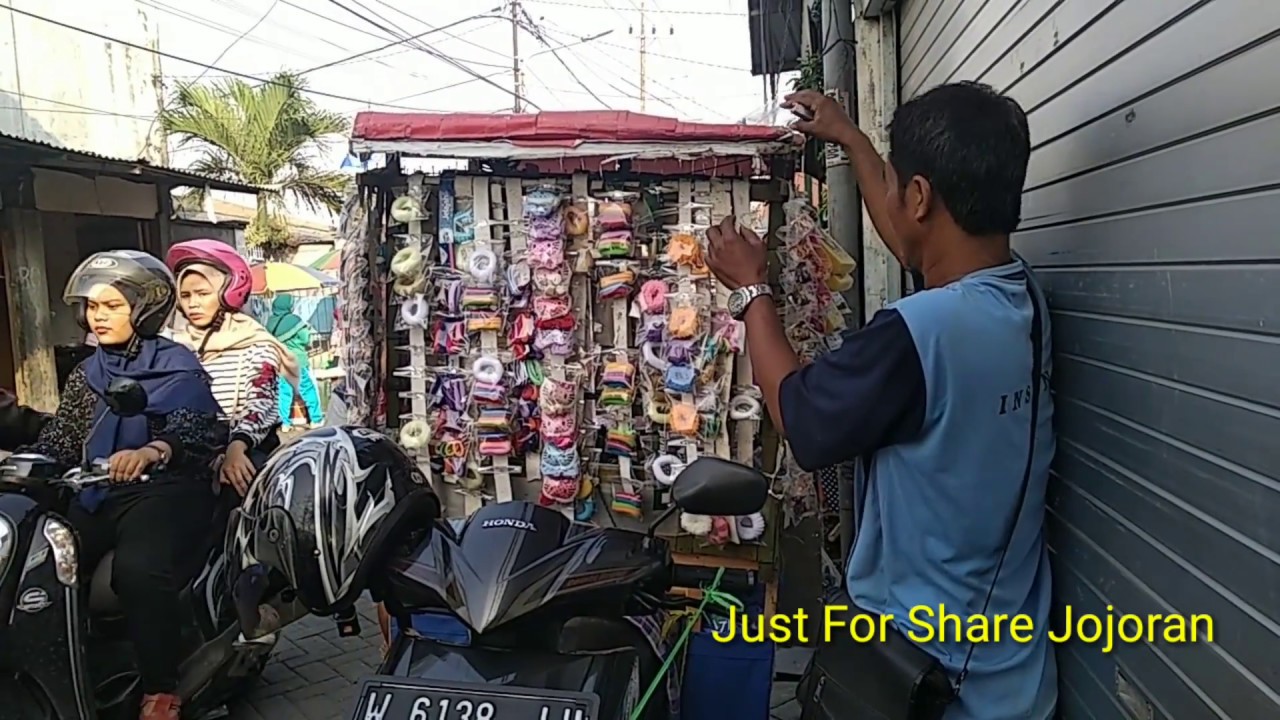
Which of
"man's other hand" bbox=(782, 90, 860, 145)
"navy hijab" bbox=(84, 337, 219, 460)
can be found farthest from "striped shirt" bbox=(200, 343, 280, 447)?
"man's other hand" bbox=(782, 90, 860, 145)

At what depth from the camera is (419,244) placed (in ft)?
11.9

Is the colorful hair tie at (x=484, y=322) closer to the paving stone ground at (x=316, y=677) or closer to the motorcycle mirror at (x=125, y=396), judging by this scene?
the motorcycle mirror at (x=125, y=396)

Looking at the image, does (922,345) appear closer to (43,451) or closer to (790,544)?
(790,544)

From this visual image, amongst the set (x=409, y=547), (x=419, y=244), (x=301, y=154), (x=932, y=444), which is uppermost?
(x=301, y=154)

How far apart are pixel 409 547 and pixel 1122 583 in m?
1.42

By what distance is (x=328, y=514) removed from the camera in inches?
79.1

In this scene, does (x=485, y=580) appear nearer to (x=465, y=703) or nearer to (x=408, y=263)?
(x=465, y=703)

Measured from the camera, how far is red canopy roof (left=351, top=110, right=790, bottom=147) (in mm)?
3350

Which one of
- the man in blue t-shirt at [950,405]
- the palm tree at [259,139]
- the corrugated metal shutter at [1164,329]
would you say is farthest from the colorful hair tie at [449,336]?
the palm tree at [259,139]

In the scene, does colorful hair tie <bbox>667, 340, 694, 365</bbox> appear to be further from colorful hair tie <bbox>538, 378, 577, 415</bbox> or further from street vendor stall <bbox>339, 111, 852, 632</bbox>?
colorful hair tie <bbox>538, 378, 577, 415</bbox>

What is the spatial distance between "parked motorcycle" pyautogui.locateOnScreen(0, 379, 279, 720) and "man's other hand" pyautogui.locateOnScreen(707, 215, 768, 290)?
1.56 metres

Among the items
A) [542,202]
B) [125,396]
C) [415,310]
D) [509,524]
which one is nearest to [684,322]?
[542,202]

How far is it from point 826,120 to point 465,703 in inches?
59.5

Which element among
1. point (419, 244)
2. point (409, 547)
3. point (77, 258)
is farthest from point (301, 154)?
point (409, 547)
